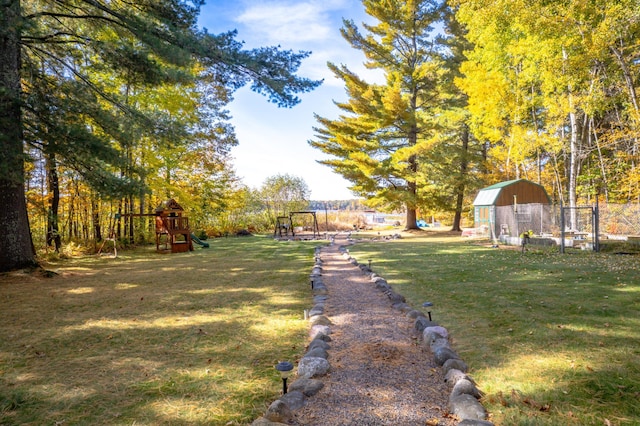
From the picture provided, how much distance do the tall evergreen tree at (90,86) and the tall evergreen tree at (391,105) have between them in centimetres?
1034

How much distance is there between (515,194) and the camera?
13.4 metres

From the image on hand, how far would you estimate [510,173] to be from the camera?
1870 centimetres

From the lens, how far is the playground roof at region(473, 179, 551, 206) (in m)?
13.2

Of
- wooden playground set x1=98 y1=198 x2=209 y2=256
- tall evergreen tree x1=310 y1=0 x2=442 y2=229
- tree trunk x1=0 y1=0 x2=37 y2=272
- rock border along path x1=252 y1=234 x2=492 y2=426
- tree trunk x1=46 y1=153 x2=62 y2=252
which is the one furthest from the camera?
tall evergreen tree x1=310 y1=0 x2=442 y2=229

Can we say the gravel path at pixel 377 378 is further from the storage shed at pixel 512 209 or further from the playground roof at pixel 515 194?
the playground roof at pixel 515 194

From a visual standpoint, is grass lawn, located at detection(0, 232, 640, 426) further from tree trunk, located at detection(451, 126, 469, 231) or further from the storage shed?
tree trunk, located at detection(451, 126, 469, 231)

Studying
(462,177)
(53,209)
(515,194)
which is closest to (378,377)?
(53,209)

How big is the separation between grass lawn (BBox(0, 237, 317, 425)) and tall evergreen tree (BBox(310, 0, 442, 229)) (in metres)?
12.2

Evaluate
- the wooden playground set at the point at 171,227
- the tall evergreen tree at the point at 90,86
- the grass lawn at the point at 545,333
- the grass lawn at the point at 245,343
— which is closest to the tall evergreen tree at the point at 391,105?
the wooden playground set at the point at 171,227

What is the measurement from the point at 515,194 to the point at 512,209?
2390mm

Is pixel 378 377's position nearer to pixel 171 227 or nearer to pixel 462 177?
pixel 171 227

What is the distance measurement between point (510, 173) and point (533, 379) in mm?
19290

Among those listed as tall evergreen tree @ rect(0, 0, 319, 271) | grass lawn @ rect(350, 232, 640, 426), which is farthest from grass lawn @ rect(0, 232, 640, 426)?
tall evergreen tree @ rect(0, 0, 319, 271)

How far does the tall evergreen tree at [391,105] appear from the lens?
1641cm
